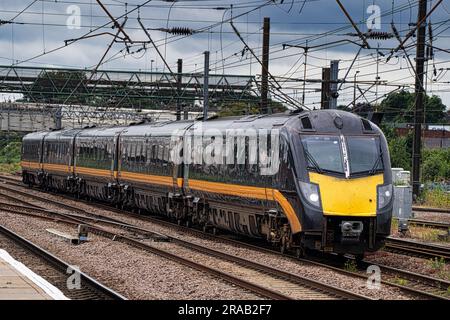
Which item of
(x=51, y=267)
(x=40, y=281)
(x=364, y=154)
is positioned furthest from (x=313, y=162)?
(x=40, y=281)

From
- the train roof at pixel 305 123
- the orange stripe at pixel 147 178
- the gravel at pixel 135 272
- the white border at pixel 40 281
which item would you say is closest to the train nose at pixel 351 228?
the train roof at pixel 305 123

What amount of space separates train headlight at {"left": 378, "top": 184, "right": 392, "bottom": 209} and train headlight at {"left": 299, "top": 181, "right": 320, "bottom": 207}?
137 cm

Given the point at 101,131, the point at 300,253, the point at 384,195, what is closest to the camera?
the point at 384,195

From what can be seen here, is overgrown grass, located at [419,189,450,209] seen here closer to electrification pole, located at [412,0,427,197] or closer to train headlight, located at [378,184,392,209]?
electrification pole, located at [412,0,427,197]

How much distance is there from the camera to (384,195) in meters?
18.5

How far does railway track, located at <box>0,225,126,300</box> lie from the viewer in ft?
45.5

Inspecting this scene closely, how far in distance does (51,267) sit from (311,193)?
531 cm

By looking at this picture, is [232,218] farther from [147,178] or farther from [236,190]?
[147,178]

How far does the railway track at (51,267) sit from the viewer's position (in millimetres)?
13875

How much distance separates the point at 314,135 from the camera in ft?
61.5

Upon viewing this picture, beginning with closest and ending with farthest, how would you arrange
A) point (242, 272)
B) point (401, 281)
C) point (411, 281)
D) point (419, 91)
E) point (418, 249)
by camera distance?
1. point (401, 281)
2. point (411, 281)
3. point (242, 272)
4. point (418, 249)
5. point (419, 91)

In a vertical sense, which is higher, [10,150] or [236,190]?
[10,150]
